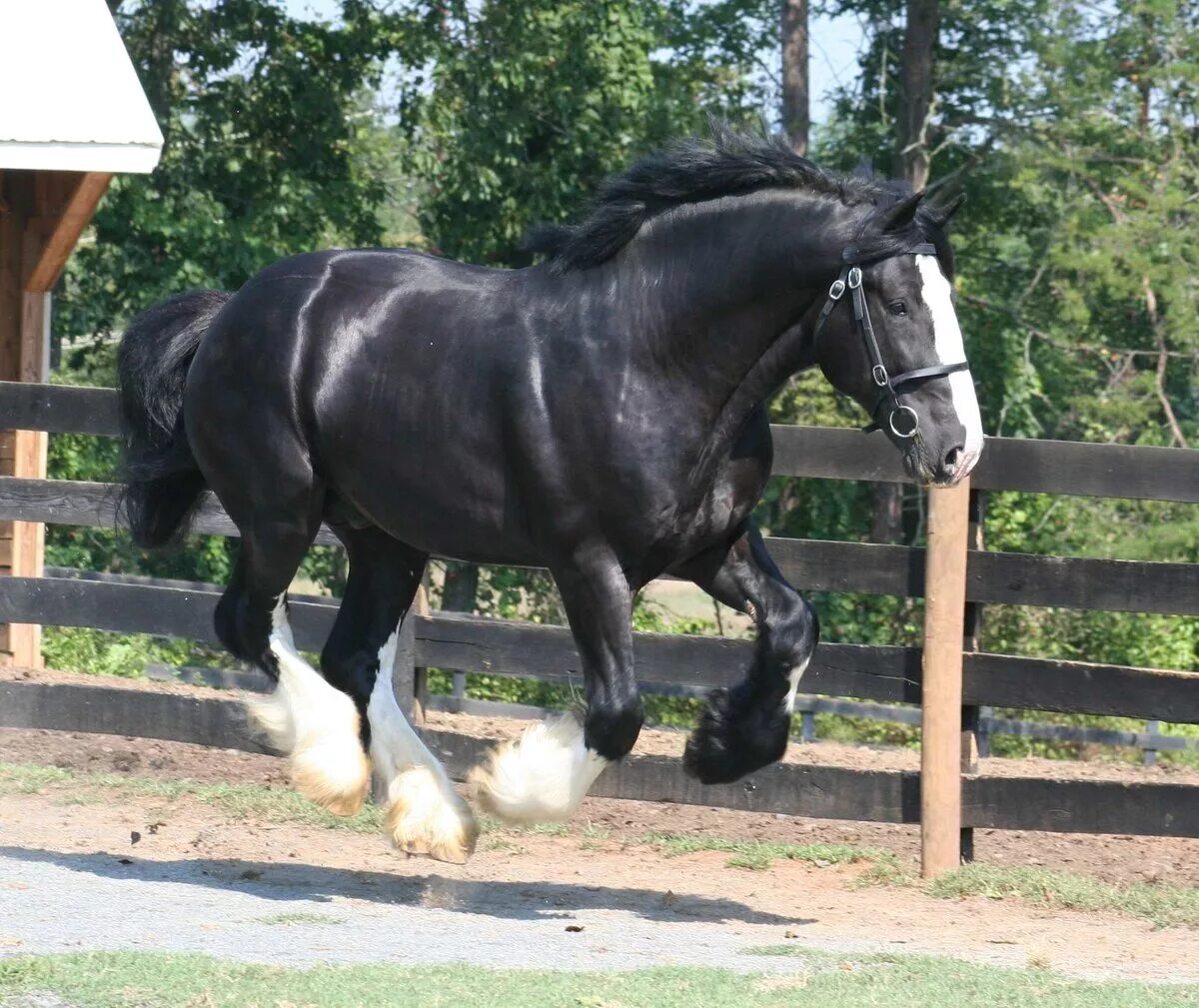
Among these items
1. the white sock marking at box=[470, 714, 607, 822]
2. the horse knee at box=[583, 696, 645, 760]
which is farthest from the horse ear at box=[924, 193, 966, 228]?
the white sock marking at box=[470, 714, 607, 822]

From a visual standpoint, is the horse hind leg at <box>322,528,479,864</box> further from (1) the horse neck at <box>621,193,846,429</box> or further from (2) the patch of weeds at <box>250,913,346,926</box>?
(1) the horse neck at <box>621,193,846,429</box>

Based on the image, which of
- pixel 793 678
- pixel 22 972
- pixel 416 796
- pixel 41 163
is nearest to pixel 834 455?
pixel 793 678

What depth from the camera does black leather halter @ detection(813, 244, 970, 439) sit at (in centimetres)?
454

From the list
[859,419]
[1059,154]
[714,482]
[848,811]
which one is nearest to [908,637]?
[859,419]

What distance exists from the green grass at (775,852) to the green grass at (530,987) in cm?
167

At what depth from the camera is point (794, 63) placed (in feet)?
64.1

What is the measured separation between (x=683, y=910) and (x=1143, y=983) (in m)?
1.52

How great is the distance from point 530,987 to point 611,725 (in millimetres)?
990

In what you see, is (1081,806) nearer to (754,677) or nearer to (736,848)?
(736,848)

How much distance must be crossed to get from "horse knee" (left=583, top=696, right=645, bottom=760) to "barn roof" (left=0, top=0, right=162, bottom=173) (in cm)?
555

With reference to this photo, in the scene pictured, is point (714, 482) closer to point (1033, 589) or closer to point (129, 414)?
point (1033, 589)

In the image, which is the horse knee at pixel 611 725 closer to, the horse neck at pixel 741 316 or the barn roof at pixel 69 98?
the horse neck at pixel 741 316

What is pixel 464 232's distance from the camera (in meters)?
19.1


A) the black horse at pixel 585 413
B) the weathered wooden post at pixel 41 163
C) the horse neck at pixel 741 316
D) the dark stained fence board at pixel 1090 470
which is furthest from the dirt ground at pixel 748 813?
the horse neck at pixel 741 316
